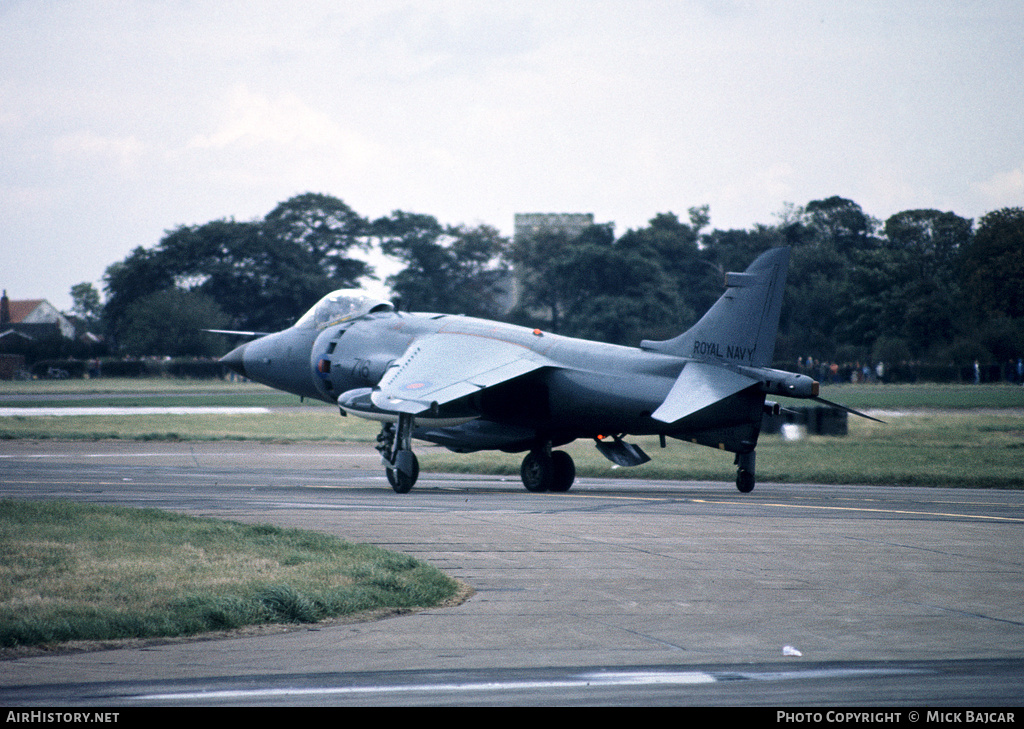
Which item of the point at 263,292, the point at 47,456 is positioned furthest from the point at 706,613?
the point at 263,292

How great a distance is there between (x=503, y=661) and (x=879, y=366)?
7667 cm

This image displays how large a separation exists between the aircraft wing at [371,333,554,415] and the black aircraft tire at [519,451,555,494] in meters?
1.83

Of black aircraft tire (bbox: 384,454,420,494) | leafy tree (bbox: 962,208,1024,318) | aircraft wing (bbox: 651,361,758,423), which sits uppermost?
leafy tree (bbox: 962,208,1024,318)

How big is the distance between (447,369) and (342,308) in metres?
4.53

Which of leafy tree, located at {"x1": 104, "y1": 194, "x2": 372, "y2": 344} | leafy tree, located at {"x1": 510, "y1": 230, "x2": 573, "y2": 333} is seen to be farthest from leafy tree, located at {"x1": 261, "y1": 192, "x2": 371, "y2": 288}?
leafy tree, located at {"x1": 510, "y1": 230, "x2": 573, "y2": 333}

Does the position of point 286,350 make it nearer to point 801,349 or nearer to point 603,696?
point 603,696

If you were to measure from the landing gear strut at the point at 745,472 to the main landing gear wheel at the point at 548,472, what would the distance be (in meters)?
3.19

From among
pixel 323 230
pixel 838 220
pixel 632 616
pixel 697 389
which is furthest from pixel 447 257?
pixel 632 616

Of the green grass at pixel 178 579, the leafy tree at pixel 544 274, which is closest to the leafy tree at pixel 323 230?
the leafy tree at pixel 544 274

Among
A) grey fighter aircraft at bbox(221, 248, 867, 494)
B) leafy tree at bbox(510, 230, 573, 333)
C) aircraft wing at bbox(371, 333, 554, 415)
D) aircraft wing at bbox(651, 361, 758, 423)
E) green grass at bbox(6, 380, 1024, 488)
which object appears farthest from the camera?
leafy tree at bbox(510, 230, 573, 333)

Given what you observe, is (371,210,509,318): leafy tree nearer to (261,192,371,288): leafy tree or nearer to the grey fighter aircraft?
(261,192,371,288): leafy tree

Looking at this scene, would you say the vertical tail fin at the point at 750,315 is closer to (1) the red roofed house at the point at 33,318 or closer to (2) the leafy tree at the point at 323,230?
(2) the leafy tree at the point at 323,230

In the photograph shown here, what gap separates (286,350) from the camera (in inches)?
1014

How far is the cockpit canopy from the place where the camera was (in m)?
25.2
